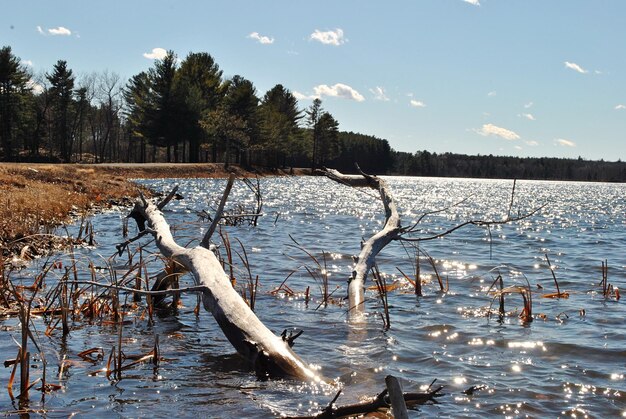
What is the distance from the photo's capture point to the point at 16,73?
60844 millimetres

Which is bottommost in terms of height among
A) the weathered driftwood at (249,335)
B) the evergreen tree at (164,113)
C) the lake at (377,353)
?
the lake at (377,353)

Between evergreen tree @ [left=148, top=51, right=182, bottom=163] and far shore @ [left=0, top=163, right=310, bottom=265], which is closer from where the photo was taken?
far shore @ [left=0, top=163, right=310, bottom=265]

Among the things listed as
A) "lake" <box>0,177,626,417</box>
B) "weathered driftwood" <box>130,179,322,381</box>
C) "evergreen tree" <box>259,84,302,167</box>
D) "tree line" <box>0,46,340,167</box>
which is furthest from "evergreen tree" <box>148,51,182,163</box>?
"weathered driftwood" <box>130,179,322,381</box>

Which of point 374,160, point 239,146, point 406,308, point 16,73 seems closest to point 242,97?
point 239,146

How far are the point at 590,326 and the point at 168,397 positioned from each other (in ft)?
21.2

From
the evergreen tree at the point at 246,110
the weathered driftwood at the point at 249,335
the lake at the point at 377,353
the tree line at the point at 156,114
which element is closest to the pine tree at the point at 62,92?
the tree line at the point at 156,114

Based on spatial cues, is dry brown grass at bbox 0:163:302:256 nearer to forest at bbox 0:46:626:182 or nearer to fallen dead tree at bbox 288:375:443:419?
fallen dead tree at bbox 288:375:443:419

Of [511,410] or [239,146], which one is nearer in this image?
[511,410]

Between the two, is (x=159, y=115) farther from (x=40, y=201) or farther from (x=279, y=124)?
(x=40, y=201)

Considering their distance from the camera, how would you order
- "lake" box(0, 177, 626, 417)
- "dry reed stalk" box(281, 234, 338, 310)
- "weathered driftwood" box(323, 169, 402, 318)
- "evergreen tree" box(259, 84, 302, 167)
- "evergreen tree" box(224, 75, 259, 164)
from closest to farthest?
"lake" box(0, 177, 626, 417), "weathered driftwood" box(323, 169, 402, 318), "dry reed stalk" box(281, 234, 338, 310), "evergreen tree" box(224, 75, 259, 164), "evergreen tree" box(259, 84, 302, 167)

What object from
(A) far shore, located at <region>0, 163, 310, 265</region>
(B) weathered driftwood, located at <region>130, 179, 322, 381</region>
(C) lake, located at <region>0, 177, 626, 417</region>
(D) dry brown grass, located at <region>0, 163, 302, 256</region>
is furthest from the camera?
(D) dry brown grass, located at <region>0, 163, 302, 256</region>

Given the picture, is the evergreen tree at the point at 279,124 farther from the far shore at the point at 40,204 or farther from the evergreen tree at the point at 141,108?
the far shore at the point at 40,204

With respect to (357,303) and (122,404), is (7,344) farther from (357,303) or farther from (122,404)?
(357,303)

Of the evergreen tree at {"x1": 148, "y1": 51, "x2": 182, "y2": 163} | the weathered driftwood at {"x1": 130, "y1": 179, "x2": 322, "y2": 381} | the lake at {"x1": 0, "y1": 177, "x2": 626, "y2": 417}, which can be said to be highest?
the evergreen tree at {"x1": 148, "y1": 51, "x2": 182, "y2": 163}
